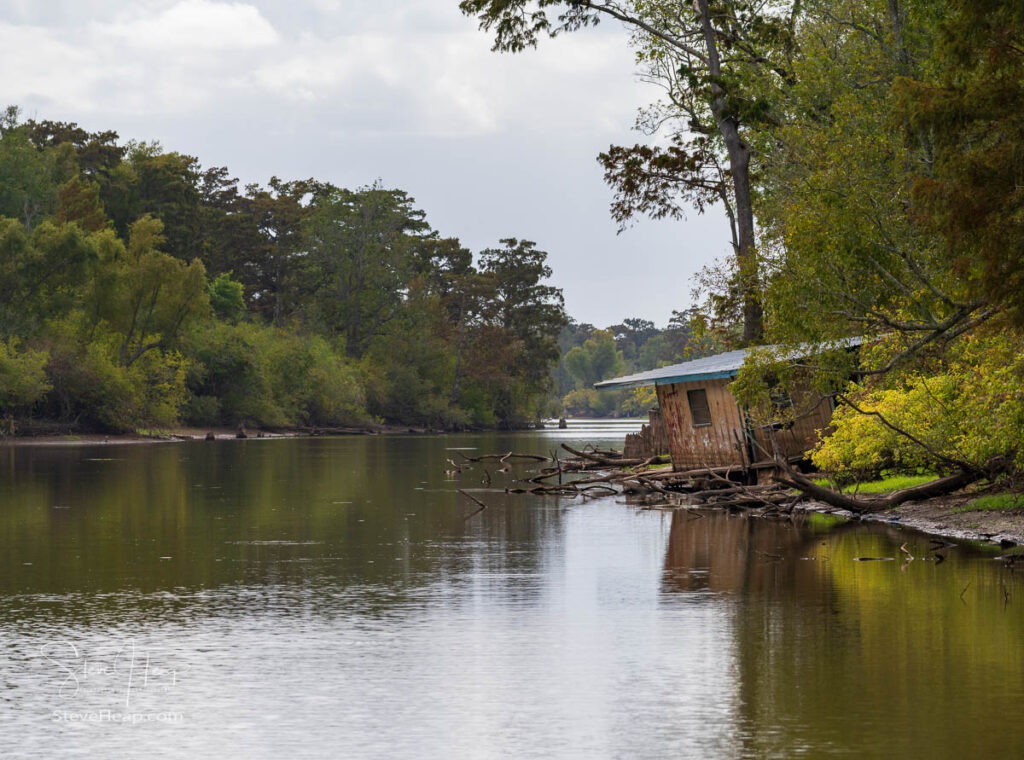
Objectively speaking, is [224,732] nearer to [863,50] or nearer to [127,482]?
[863,50]

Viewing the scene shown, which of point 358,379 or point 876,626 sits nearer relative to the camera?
point 876,626

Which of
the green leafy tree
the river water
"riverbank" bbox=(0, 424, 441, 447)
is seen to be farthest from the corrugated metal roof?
the green leafy tree

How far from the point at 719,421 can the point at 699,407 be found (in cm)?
111

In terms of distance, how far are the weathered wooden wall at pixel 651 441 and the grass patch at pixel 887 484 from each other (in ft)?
32.8

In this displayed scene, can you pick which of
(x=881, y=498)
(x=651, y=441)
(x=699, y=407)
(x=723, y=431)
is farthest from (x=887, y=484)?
(x=651, y=441)

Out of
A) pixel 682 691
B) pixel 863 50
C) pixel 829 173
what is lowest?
pixel 682 691

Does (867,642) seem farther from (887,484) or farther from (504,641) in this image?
(887,484)

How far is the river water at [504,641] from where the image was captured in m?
9.33

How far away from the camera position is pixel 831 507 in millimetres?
27281

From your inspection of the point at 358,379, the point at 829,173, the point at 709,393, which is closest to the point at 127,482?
the point at 709,393

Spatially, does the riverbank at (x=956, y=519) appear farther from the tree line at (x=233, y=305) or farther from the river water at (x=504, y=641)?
the tree line at (x=233, y=305)

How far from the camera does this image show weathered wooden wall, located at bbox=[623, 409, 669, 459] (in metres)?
39.9

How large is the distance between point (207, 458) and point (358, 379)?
2382 inches

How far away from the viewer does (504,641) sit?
12945 millimetres
